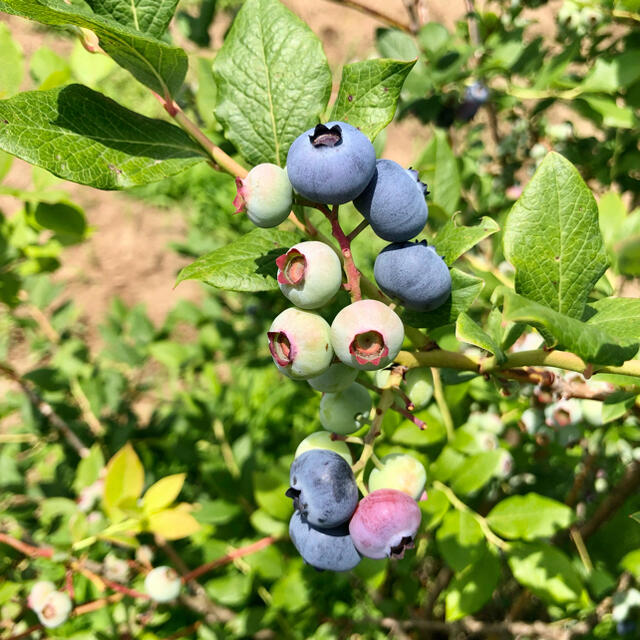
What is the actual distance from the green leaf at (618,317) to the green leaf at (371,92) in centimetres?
39

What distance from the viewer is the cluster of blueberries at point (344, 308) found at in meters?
0.69

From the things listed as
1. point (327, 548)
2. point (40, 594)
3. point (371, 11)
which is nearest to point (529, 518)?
point (327, 548)

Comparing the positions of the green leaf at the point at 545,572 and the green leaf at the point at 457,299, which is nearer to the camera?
the green leaf at the point at 457,299

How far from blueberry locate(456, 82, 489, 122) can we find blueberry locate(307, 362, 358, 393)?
4.46 ft

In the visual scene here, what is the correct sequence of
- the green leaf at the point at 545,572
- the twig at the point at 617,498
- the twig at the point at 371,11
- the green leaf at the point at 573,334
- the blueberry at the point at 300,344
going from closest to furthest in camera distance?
1. the green leaf at the point at 573,334
2. the blueberry at the point at 300,344
3. the green leaf at the point at 545,572
4. the twig at the point at 617,498
5. the twig at the point at 371,11

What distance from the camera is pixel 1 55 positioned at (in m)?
1.35

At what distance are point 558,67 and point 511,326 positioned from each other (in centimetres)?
106

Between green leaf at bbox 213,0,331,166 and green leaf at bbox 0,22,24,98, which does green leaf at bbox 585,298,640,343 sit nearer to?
green leaf at bbox 213,0,331,166

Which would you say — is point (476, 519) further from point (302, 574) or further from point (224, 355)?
point (224, 355)

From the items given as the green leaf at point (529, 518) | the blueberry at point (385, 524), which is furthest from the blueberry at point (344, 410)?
the green leaf at point (529, 518)

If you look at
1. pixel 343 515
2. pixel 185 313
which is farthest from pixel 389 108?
pixel 185 313

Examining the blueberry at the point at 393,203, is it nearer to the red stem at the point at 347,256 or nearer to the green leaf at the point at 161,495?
the red stem at the point at 347,256

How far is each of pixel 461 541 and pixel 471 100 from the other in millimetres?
1318

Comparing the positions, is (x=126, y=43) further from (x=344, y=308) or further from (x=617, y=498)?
(x=617, y=498)
